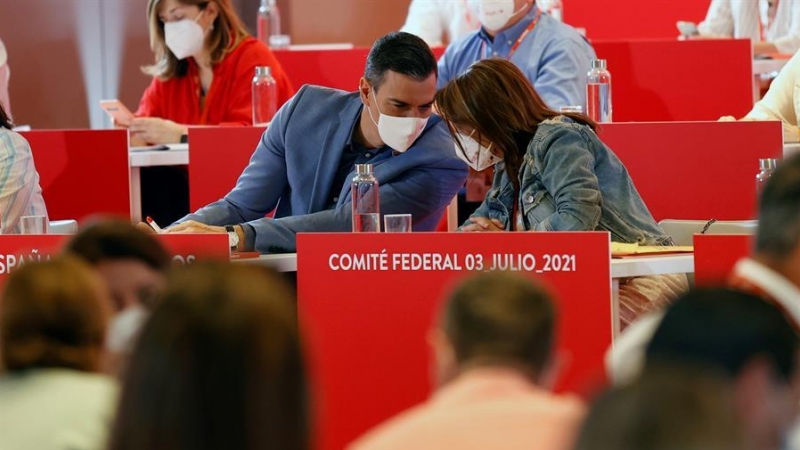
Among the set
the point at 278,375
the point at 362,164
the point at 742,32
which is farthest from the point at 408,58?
the point at 742,32

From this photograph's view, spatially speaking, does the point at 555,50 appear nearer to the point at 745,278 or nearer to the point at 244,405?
the point at 745,278

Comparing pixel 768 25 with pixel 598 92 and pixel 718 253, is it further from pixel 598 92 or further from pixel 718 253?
pixel 718 253

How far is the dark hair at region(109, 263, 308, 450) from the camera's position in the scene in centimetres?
164

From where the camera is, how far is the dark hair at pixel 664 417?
1.34 m

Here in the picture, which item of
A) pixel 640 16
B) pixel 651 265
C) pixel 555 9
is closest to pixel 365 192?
pixel 651 265

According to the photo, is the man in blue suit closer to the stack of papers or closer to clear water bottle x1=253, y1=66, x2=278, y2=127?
the stack of papers

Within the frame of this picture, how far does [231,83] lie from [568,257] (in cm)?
346

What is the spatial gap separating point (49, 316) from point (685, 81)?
472 centimetres

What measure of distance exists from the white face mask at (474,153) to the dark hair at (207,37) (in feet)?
8.62

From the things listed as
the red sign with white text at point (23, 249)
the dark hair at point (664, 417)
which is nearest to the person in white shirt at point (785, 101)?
the red sign with white text at point (23, 249)

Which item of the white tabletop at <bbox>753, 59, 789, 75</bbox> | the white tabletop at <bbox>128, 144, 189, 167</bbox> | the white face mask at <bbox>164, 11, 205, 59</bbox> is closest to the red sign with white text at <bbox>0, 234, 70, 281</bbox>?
the white tabletop at <bbox>128, 144, 189, 167</bbox>

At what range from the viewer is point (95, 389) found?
2059mm

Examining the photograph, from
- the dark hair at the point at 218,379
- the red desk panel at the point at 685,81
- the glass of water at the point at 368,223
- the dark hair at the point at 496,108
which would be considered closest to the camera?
the dark hair at the point at 218,379

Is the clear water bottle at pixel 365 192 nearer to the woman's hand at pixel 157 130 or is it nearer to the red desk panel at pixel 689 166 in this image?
the red desk panel at pixel 689 166
